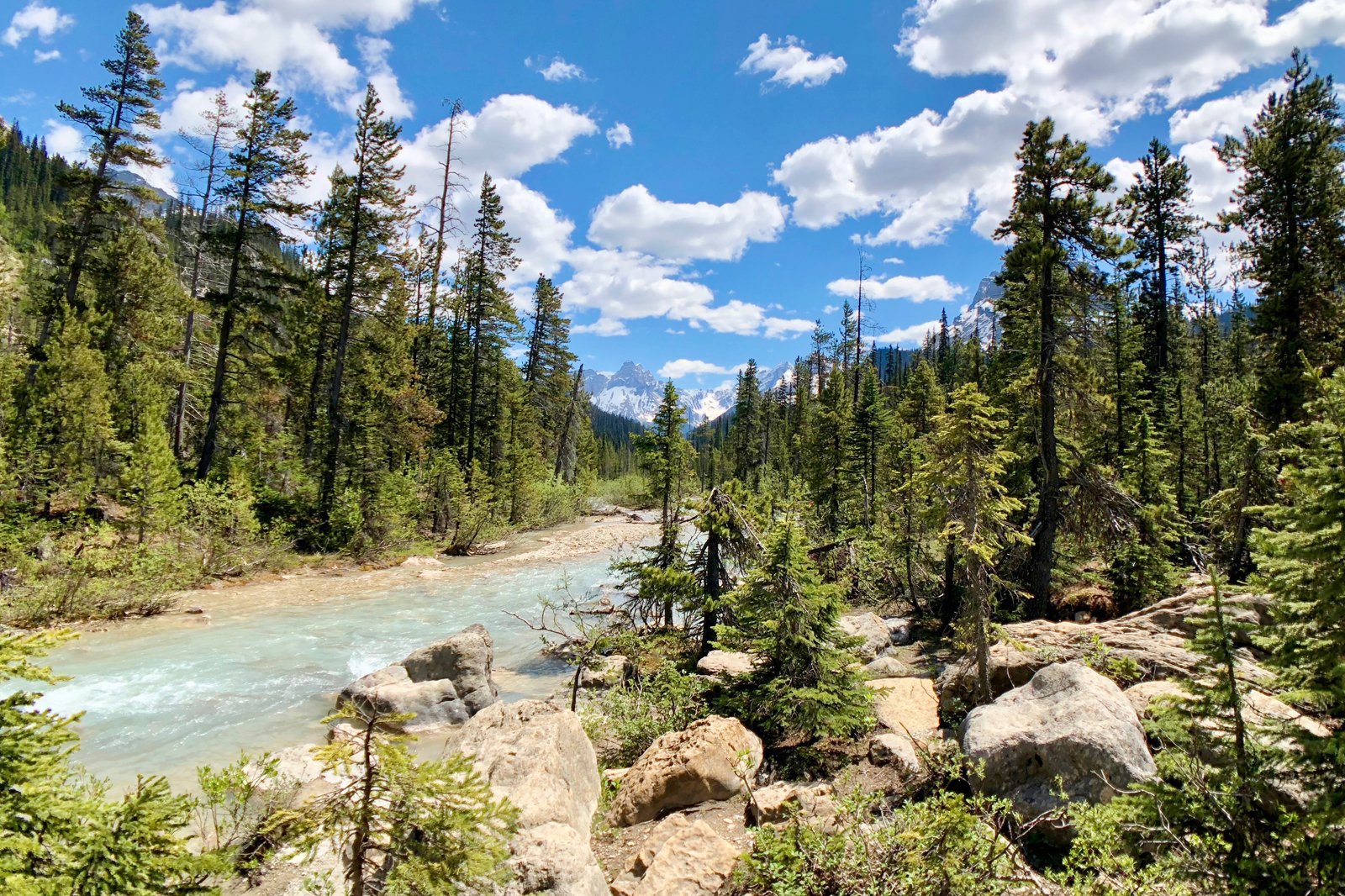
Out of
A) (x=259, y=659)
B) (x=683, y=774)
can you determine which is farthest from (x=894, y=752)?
(x=259, y=659)

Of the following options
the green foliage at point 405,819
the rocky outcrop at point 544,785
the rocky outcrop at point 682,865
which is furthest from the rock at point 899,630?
the green foliage at point 405,819

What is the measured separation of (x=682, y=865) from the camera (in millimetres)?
5273

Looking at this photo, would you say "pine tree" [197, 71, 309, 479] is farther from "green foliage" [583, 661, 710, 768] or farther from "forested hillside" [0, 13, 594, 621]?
"green foliage" [583, 661, 710, 768]

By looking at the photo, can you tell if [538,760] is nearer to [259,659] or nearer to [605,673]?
[605,673]

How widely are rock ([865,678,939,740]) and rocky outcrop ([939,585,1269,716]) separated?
0.24m

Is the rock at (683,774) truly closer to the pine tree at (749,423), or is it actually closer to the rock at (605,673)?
the rock at (605,673)

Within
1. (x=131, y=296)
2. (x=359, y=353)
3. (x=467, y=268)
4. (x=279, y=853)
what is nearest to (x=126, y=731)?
(x=279, y=853)

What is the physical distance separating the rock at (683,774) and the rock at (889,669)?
15.5 feet

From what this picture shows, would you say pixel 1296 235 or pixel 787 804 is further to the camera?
pixel 1296 235

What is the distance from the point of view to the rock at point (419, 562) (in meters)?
22.8

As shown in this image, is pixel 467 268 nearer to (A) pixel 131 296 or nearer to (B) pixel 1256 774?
(A) pixel 131 296

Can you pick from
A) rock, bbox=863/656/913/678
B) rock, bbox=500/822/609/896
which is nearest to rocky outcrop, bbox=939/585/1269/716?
rock, bbox=863/656/913/678

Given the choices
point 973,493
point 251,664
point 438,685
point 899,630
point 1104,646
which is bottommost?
point 251,664

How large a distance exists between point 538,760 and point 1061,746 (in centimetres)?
494
